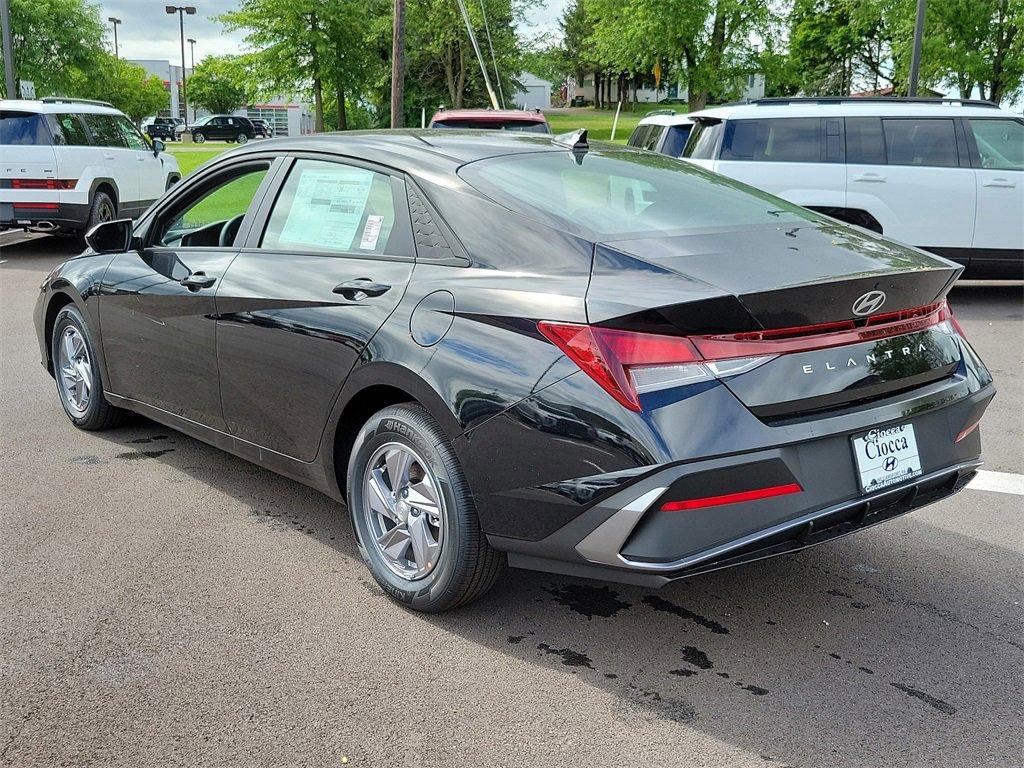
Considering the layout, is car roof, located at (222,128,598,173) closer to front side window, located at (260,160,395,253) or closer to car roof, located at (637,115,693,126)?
front side window, located at (260,160,395,253)

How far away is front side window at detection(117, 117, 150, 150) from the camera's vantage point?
15.3 meters

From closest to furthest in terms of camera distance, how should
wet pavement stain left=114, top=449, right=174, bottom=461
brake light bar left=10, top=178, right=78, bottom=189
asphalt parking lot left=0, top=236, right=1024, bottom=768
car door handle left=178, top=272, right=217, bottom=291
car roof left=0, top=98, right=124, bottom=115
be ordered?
asphalt parking lot left=0, top=236, right=1024, bottom=768
car door handle left=178, top=272, right=217, bottom=291
wet pavement stain left=114, top=449, right=174, bottom=461
brake light bar left=10, top=178, right=78, bottom=189
car roof left=0, top=98, right=124, bottom=115

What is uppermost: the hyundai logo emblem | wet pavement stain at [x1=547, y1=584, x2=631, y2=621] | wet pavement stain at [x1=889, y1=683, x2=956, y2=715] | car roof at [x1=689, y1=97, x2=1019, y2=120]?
car roof at [x1=689, y1=97, x2=1019, y2=120]

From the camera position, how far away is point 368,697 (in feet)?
10.0

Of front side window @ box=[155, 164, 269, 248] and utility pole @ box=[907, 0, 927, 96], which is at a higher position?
utility pole @ box=[907, 0, 927, 96]

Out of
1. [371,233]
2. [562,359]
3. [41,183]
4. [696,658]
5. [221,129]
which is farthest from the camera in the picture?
[221,129]

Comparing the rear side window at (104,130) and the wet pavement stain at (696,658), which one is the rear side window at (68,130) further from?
the wet pavement stain at (696,658)

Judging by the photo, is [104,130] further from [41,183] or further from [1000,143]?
[1000,143]

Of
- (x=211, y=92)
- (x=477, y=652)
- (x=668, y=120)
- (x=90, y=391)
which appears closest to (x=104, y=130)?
(x=668, y=120)

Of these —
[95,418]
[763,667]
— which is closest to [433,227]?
[763,667]

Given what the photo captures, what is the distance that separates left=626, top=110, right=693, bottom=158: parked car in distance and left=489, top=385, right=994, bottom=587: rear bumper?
7.59 metres

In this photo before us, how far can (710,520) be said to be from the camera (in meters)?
2.91

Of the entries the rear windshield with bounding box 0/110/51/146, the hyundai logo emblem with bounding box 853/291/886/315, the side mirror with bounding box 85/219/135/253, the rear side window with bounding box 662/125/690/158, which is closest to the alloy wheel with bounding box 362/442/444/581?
the hyundai logo emblem with bounding box 853/291/886/315

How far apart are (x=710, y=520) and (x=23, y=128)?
1293 centimetres
